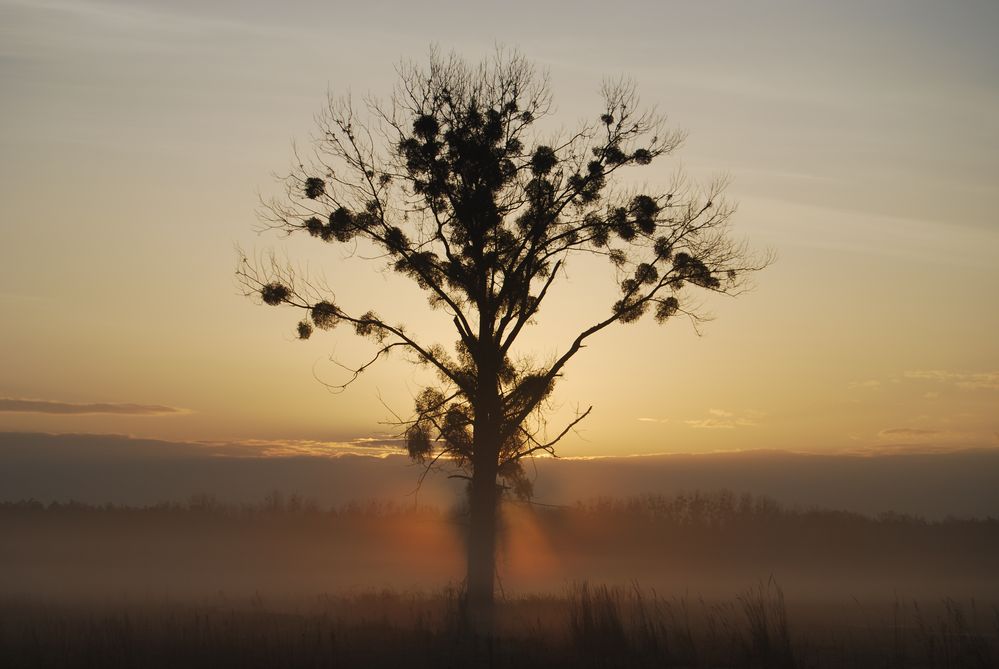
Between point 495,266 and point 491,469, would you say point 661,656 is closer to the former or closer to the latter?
point 491,469

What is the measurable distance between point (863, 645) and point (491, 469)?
10593 millimetres

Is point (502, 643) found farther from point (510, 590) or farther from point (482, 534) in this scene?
point (510, 590)

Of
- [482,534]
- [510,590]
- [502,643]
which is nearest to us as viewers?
[502,643]

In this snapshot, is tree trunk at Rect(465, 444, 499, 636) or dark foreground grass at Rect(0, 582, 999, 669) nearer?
dark foreground grass at Rect(0, 582, 999, 669)

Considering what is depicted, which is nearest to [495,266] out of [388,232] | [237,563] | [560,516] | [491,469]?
[388,232]

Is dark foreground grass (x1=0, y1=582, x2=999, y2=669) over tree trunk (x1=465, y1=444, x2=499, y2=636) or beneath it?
beneath

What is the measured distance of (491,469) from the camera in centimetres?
2500

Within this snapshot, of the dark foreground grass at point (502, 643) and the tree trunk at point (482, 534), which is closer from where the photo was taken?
the dark foreground grass at point (502, 643)

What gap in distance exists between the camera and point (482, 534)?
24562mm

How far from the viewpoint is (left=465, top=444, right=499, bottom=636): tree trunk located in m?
24.5

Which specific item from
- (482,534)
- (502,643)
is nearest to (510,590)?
(482,534)

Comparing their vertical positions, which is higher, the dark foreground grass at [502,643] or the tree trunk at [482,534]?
the tree trunk at [482,534]

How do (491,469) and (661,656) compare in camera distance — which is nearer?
(661,656)

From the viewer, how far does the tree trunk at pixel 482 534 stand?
24469 millimetres
